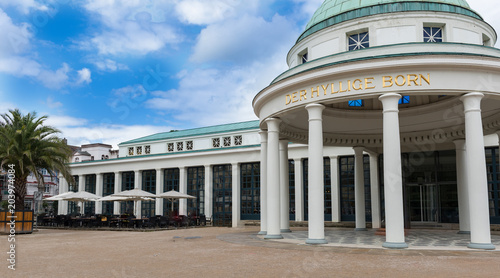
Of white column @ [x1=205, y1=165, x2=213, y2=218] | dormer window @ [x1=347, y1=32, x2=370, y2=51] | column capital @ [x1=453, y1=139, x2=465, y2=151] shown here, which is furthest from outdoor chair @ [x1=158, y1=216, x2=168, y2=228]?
column capital @ [x1=453, y1=139, x2=465, y2=151]

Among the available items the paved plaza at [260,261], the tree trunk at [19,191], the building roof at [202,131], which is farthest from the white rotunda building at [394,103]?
the tree trunk at [19,191]

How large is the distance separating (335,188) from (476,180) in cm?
1894

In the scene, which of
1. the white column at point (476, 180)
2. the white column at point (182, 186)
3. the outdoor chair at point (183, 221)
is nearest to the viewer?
the white column at point (476, 180)

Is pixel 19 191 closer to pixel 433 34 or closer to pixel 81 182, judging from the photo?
pixel 81 182

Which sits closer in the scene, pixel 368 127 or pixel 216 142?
pixel 368 127

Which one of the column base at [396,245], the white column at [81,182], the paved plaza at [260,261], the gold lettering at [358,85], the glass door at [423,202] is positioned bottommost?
the paved plaza at [260,261]

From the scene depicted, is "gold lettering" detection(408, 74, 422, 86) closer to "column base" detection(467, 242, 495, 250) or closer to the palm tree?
"column base" detection(467, 242, 495, 250)

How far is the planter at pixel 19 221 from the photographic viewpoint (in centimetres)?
2750

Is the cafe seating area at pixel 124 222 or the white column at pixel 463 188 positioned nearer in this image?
the white column at pixel 463 188

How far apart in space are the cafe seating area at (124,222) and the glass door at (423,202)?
657 inches

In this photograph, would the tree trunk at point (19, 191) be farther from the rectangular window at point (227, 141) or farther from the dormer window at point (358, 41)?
the dormer window at point (358, 41)

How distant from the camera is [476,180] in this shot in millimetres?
15836

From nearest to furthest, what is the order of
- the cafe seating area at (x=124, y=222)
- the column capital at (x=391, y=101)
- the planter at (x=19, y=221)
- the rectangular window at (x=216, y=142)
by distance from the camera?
the column capital at (x=391, y=101) < the planter at (x=19, y=221) < the cafe seating area at (x=124, y=222) < the rectangular window at (x=216, y=142)

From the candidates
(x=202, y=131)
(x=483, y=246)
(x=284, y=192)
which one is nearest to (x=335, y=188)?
(x=284, y=192)
